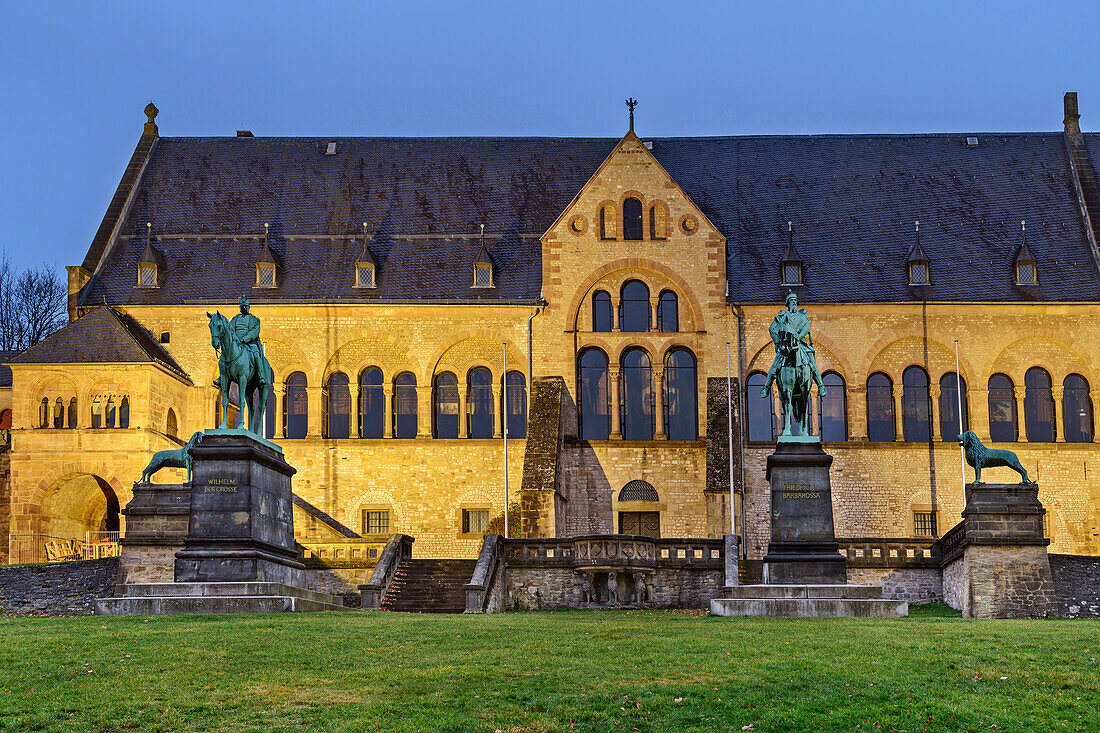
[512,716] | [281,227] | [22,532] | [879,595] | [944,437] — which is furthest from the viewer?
[281,227]

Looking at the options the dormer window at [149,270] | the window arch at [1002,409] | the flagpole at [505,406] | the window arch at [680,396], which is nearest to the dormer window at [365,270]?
the flagpole at [505,406]

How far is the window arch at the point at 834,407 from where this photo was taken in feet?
177

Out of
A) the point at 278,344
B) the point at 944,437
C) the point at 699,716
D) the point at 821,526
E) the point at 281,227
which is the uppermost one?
the point at 281,227

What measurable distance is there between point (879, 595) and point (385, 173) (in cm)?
3604

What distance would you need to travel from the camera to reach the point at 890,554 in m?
41.6

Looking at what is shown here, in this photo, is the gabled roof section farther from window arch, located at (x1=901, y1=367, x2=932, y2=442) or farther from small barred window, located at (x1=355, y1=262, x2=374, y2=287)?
window arch, located at (x1=901, y1=367, x2=932, y2=442)

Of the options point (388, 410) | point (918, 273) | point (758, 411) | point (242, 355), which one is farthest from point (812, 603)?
point (918, 273)

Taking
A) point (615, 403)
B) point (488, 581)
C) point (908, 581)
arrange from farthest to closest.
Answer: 1. point (615, 403)
2. point (908, 581)
3. point (488, 581)

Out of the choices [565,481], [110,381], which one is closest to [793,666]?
[565,481]

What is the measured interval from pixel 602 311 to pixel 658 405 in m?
4.25

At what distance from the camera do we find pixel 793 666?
1962 cm

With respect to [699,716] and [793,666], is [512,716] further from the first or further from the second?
[793,666]

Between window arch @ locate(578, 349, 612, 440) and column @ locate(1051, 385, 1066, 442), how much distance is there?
16.7m

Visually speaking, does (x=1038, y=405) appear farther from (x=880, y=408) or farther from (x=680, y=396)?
(x=680, y=396)
